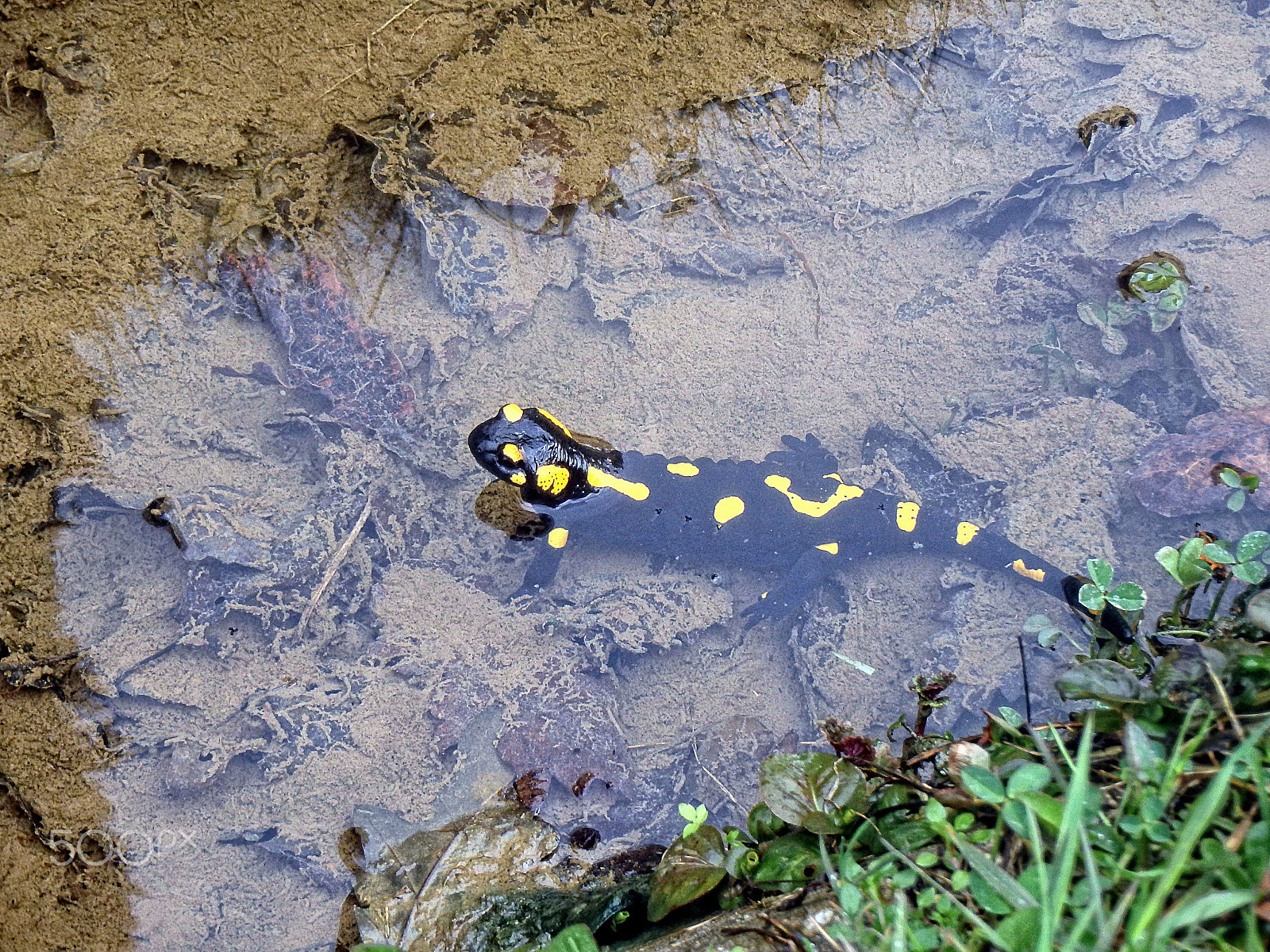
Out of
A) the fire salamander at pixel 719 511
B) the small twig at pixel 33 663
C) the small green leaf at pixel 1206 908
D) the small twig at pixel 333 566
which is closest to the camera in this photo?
the small green leaf at pixel 1206 908

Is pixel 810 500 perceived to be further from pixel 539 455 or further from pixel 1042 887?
pixel 1042 887

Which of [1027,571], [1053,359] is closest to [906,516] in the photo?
[1027,571]

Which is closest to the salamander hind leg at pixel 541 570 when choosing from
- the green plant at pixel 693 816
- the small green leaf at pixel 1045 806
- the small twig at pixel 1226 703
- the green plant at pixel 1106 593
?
the green plant at pixel 693 816

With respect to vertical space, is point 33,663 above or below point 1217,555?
below

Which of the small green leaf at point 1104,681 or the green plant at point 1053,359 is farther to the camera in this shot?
the green plant at point 1053,359

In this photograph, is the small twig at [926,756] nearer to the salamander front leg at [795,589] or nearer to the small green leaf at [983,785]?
the small green leaf at [983,785]

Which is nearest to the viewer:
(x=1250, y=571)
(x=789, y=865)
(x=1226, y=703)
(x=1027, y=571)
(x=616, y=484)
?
(x=1226, y=703)
